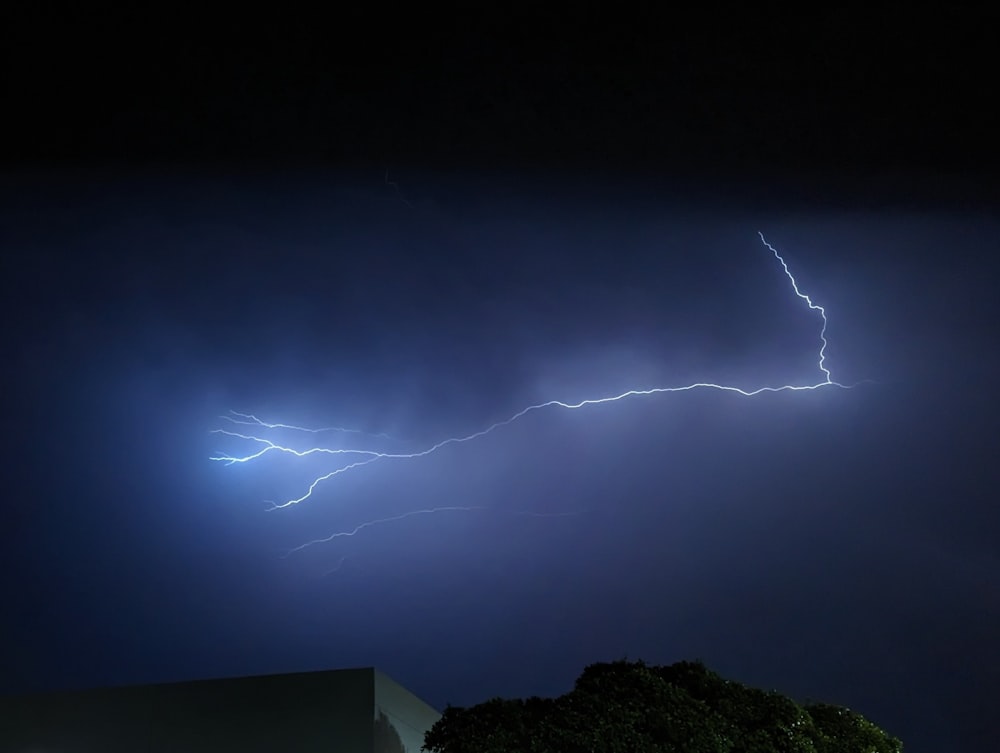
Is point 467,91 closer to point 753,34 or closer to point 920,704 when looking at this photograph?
point 753,34

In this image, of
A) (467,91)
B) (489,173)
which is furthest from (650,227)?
(467,91)

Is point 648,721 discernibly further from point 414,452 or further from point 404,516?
point 414,452

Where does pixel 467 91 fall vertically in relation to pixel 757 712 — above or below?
above

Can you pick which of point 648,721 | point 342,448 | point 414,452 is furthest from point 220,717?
point 414,452

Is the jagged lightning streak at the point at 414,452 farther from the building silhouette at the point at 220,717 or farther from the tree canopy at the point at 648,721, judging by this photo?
the tree canopy at the point at 648,721

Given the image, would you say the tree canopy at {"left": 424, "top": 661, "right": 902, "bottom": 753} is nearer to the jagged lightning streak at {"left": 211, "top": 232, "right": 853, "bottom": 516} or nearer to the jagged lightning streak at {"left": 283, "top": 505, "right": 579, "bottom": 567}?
the jagged lightning streak at {"left": 283, "top": 505, "right": 579, "bottom": 567}

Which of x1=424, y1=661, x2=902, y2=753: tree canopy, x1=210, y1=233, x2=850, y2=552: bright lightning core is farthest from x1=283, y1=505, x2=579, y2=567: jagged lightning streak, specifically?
x1=424, y1=661, x2=902, y2=753: tree canopy
